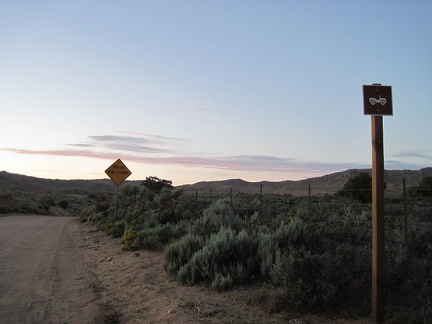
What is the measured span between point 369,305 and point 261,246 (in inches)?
113

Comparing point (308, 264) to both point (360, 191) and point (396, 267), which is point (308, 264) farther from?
point (360, 191)

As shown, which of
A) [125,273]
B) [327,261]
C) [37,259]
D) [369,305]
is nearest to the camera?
[369,305]

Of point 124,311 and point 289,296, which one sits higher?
point 289,296

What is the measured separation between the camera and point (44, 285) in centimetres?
944

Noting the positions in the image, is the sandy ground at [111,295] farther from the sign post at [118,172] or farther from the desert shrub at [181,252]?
the sign post at [118,172]

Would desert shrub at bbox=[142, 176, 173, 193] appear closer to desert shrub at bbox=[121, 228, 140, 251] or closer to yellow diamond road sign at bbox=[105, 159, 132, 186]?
yellow diamond road sign at bbox=[105, 159, 132, 186]

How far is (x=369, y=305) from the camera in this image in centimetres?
654

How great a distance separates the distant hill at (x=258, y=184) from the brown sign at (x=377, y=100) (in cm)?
1537

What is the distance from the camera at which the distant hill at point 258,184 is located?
6694 centimetres

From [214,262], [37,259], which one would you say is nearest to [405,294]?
[214,262]

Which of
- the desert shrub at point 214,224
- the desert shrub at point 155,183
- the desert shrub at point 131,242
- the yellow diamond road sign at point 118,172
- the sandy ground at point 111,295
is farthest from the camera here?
the desert shrub at point 155,183

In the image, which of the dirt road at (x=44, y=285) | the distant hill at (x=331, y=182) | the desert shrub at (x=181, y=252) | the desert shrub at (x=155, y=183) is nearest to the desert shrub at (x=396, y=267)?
the desert shrub at (x=181, y=252)

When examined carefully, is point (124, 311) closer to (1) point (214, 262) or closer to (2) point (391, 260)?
(1) point (214, 262)

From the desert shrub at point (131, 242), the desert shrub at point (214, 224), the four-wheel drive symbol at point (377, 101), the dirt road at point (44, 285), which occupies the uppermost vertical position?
the four-wheel drive symbol at point (377, 101)
